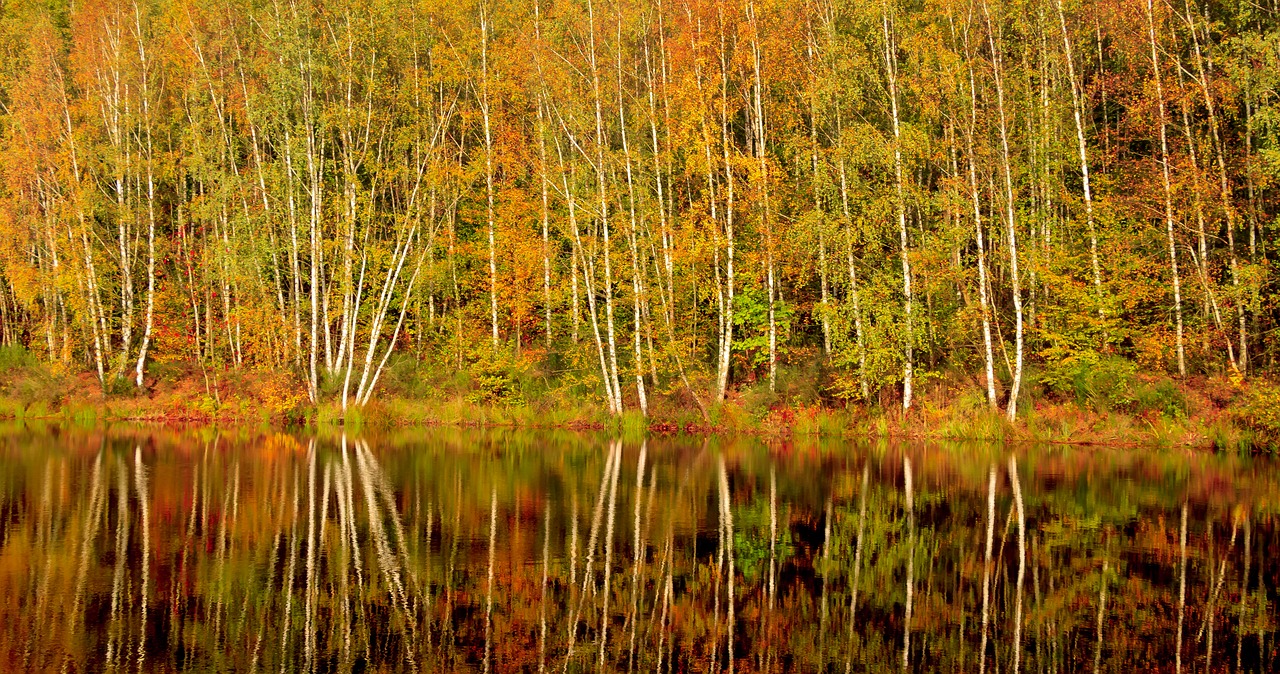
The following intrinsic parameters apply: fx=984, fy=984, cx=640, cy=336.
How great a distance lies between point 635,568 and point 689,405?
68.3ft

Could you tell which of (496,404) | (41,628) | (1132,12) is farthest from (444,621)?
(1132,12)

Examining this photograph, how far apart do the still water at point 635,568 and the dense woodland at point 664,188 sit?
10.1 metres

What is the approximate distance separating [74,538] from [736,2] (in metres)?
26.5

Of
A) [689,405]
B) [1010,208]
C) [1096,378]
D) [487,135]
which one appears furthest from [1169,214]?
[487,135]

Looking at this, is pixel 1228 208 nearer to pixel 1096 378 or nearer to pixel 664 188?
pixel 1096 378

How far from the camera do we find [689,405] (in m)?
31.9

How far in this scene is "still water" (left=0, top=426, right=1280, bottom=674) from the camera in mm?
8102

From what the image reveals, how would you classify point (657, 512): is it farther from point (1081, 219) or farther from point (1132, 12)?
point (1132, 12)

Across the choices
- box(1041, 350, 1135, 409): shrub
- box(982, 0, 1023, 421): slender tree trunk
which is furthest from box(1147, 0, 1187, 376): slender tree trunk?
box(982, 0, 1023, 421): slender tree trunk

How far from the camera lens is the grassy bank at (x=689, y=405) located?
26.0 meters

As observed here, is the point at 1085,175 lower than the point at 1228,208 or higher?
higher

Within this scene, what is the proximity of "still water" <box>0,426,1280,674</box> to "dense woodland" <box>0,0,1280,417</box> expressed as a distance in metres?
10.1

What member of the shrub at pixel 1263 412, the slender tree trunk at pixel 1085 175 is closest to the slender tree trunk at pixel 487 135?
the slender tree trunk at pixel 1085 175

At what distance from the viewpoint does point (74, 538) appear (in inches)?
497
